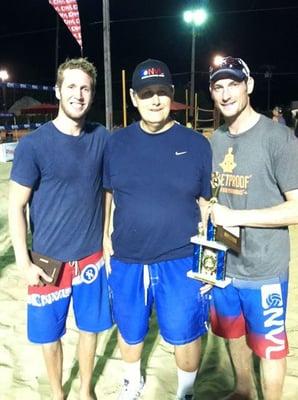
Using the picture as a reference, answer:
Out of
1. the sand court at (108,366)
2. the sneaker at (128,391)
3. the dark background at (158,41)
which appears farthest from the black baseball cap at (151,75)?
the dark background at (158,41)

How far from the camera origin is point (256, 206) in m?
2.10

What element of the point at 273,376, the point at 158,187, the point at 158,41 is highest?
the point at 158,41

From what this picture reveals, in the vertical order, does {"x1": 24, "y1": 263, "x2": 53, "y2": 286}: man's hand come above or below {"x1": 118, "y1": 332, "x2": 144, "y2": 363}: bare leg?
above

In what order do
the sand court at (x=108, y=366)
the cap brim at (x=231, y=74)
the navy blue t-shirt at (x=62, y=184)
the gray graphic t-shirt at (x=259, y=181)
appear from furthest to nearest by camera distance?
1. the sand court at (x=108, y=366)
2. the navy blue t-shirt at (x=62, y=184)
3. the cap brim at (x=231, y=74)
4. the gray graphic t-shirt at (x=259, y=181)

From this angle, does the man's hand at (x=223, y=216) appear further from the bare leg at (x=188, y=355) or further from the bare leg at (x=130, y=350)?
the bare leg at (x=130, y=350)

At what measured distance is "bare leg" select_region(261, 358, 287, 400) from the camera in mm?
2193

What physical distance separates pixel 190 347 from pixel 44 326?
2.61ft

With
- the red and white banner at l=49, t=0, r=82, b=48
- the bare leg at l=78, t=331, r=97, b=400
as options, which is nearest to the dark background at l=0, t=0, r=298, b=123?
the red and white banner at l=49, t=0, r=82, b=48

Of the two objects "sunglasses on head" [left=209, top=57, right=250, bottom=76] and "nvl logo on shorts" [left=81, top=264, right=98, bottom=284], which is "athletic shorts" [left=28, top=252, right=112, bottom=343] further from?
"sunglasses on head" [left=209, top=57, right=250, bottom=76]

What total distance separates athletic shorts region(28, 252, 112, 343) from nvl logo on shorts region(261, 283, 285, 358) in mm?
892

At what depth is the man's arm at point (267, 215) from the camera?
203 centimetres

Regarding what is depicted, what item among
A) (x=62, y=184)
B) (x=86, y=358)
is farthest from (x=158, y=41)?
(x=86, y=358)

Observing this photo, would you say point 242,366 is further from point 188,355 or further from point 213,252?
point 213,252

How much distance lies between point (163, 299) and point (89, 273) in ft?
1.44
